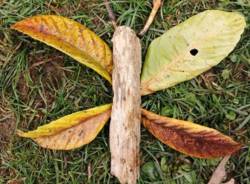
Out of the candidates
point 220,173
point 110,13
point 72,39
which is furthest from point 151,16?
point 220,173

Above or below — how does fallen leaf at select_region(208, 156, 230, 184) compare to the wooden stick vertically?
below

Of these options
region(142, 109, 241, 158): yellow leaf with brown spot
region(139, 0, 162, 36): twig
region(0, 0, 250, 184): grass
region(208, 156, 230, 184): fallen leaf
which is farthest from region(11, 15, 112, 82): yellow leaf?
region(208, 156, 230, 184): fallen leaf

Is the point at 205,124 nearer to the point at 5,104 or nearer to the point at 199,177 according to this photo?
the point at 199,177

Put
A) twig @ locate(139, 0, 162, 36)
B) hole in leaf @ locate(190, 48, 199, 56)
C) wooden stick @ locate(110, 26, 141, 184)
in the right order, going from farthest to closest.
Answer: twig @ locate(139, 0, 162, 36) → hole in leaf @ locate(190, 48, 199, 56) → wooden stick @ locate(110, 26, 141, 184)

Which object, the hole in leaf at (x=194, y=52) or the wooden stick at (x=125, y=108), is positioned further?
the hole in leaf at (x=194, y=52)

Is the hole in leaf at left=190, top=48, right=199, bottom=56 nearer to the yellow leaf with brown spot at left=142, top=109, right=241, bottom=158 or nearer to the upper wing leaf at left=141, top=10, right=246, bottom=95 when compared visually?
the upper wing leaf at left=141, top=10, right=246, bottom=95

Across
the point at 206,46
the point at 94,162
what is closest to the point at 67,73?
the point at 94,162

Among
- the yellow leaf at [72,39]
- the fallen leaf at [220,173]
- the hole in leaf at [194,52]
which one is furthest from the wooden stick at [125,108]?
the fallen leaf at [220,173]

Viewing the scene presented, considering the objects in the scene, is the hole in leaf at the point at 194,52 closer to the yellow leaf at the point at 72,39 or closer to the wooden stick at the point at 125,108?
the wooden stick at the point at 125,108
